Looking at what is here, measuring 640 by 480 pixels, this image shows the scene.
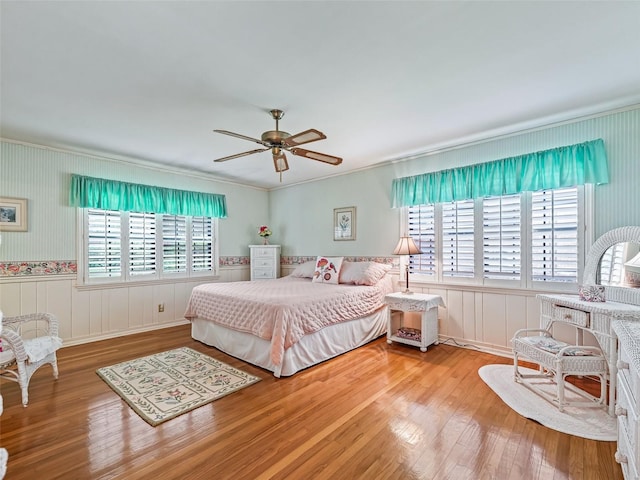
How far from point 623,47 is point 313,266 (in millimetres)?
4124

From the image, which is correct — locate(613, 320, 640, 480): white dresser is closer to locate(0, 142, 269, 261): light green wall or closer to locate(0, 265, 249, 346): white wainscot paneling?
locate(0, 265, 249, 346): white wainscot paneling

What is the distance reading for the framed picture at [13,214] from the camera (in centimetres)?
354

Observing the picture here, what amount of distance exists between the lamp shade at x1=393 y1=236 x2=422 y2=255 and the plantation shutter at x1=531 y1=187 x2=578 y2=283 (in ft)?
4.11

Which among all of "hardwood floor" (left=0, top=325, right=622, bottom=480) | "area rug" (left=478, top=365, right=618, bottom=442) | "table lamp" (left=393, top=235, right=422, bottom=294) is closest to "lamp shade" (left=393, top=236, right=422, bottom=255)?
"table lamp" (left=393, top=235, right=422, bottom=294)

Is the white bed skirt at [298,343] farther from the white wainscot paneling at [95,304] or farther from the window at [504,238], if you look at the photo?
the window at [504,238]

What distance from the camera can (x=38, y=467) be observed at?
1.82m

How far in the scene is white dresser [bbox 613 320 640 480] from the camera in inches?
51.1

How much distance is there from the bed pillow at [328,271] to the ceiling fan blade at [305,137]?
7.31 feet

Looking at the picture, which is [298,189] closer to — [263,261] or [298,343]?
[263,261]

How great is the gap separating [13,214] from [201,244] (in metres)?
2.35

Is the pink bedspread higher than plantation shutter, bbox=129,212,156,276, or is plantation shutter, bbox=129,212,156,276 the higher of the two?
plantation shutter, bbox=129,212,156,276

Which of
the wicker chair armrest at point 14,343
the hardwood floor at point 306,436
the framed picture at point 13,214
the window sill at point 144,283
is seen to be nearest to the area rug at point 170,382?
the hardwood floor at point 306,436

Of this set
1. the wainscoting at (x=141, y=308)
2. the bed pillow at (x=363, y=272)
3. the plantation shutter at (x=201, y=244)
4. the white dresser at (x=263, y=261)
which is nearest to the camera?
the wainscoting at (x=141, y=308)

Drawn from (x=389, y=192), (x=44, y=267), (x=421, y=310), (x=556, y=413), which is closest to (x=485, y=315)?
(x=421, y=310)
